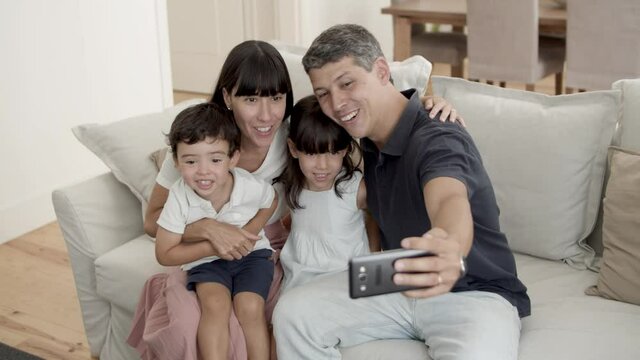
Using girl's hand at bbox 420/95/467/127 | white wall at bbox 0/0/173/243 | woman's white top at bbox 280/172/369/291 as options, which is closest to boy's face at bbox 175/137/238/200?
woman's white top at bbox 280/172/369/291

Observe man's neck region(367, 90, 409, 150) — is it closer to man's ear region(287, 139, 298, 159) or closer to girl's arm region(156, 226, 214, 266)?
man's ear region(287, 139, 298, 159)

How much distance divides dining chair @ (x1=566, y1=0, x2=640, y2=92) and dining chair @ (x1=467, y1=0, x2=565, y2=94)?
0.19 metres

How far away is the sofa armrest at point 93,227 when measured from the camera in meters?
2.08

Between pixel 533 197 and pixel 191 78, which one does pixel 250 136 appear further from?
pixel 191 78

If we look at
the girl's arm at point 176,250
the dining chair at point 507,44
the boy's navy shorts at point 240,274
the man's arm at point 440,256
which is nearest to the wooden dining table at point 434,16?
the dining chair at point 507,44

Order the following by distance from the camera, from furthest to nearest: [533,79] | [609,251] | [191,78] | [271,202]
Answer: [191,78] < [533,79] < [271,202] < [609,251]

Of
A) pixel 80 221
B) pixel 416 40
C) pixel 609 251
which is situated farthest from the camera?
pixel 416 40

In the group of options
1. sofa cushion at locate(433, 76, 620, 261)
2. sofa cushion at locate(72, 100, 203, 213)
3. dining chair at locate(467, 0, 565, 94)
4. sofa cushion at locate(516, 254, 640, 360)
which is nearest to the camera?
A: sofa cushion at locate(516, 254, 640, 360)

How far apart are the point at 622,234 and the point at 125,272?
4.11ft

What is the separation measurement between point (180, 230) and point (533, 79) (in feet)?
8.20

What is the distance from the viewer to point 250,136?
1883 mm

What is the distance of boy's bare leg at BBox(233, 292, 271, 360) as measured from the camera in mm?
1748

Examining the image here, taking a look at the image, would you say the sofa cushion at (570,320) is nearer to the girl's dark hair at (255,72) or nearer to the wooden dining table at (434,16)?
the girl's dark hair at (255,72)

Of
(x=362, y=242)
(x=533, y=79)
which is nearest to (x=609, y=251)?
(x=362, y=242)
